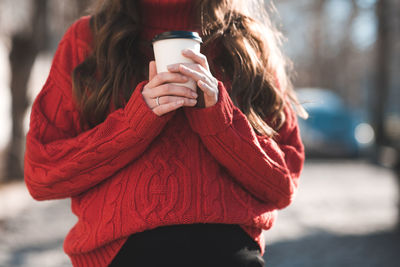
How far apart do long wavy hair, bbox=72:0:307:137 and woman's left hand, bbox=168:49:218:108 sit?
242mm

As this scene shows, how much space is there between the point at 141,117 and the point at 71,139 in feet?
0.97

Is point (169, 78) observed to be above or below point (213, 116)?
above

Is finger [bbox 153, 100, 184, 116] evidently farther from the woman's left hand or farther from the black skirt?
the black skirt

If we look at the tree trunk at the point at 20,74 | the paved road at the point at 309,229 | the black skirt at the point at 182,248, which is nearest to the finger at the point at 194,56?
the black skirt at the point at 182,248

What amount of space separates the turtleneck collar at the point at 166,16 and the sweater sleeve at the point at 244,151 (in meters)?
0.38

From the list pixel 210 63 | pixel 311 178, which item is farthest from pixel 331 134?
pixel 210 63

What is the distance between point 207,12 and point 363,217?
536 cm

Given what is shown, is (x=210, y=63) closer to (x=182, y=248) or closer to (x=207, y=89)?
(x=207, y=89)

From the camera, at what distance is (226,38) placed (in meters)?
1.63

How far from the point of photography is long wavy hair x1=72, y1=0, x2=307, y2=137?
154 cm

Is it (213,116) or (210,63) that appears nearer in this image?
(213,116)

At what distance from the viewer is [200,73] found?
1288mm

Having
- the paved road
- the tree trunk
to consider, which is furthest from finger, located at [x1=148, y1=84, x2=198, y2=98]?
the tree trunk

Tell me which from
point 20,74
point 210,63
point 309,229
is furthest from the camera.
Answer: point 20,74
